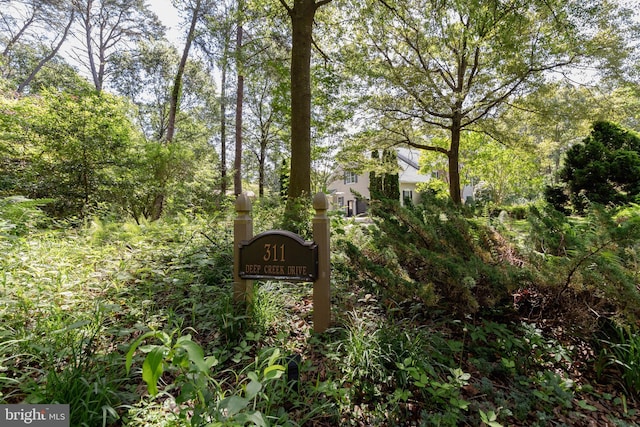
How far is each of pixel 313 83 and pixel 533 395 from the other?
24.7 ft

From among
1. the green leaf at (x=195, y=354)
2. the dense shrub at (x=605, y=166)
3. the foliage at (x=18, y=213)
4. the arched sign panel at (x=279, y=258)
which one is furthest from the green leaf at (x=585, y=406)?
the dense shrub at (x=605, y=166)

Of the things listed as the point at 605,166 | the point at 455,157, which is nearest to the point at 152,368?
the point at 455,157

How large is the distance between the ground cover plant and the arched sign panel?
277mm

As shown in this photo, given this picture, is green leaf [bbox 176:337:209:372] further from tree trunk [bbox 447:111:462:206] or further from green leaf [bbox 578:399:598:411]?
tree trunk [bbox 447:111:462:206]

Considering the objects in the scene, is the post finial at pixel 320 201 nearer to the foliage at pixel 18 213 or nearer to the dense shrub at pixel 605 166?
the foliage at pixel 18 213

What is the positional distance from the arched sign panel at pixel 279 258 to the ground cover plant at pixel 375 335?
0.91 ft

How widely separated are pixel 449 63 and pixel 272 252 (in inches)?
363

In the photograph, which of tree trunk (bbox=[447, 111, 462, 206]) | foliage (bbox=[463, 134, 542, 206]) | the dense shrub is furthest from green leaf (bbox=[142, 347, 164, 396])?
foliage (bbox=[463, 134, 542, 206])

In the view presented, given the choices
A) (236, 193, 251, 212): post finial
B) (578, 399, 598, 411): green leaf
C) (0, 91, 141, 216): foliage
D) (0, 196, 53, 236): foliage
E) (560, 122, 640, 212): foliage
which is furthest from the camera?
(560, 122, 640, 212): foliage

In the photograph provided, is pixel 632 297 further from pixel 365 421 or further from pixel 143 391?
pixel 143 391

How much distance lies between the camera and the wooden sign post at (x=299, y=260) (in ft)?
7.36

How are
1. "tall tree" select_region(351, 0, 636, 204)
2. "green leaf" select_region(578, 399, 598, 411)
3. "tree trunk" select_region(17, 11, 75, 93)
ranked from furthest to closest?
"tree trunk" select_region(17, 11, 75, 93) → "tall tree" select_region(351, 0, 636, 204) → "green leaf" select_region(578, 399, 598, 411)

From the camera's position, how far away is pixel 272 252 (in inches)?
90.7

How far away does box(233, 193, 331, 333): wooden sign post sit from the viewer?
7.36 ft
